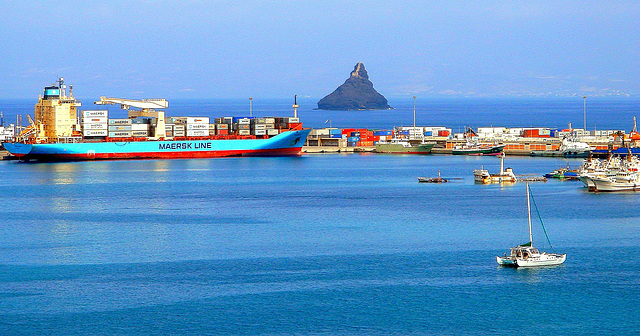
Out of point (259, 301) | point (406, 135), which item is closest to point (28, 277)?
point (259, 301)

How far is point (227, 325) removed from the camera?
2067 cm

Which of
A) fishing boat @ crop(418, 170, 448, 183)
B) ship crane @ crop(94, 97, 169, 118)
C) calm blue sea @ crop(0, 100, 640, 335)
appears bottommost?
calm blue sea @ crop(0, 100, 640, 335)

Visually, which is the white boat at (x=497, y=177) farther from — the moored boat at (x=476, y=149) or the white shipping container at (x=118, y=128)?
the white shipping container at (x=118, y=128)

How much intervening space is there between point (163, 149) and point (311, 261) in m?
42.7

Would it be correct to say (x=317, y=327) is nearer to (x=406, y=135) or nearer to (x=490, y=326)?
(x=490, y=326)

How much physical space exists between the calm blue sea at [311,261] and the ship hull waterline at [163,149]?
17.2 metres

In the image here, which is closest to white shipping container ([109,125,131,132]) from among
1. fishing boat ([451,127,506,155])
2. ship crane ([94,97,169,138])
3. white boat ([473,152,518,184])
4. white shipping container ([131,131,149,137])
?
white shipping container ([131,131,149,137])

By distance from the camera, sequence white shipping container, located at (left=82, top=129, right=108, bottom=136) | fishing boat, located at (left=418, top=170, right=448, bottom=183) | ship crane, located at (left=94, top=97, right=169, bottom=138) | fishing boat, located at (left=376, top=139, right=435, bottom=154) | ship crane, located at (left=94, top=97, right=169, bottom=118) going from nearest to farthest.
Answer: fishing boat, located at (left=418, top=170, right=448, bottom=183) < white shipping container, located at (left=82, top=129, right=108, bottom=136) < ship crane, located at (left=94, top=97, right=169, bottom=138) < ship crane, located at (left=94, top=97, right=169, bottom=118) < fishing boat, located at (left=376, top=139, right=435, bottom=154)

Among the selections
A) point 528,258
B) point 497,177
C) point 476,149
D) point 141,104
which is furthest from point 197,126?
point 528,258

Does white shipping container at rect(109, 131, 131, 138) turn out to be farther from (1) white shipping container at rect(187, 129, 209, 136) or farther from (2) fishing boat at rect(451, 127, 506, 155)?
(2) fishing boat at rect(451, 127, 506, 155)

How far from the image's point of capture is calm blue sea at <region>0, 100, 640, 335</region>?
69.2 feet

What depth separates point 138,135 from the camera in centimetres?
6812

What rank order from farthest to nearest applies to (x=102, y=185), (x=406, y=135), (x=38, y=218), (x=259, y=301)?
(x=406, y=135) < (x=102, y=185) < (x=38, y=218) < (x=259, y=301)

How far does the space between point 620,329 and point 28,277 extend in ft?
51.1
